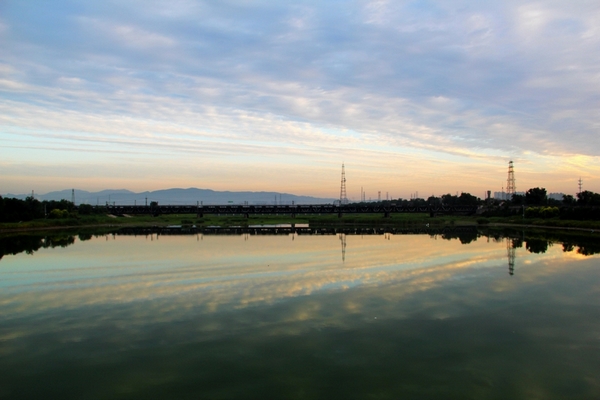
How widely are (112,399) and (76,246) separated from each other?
89.6ft

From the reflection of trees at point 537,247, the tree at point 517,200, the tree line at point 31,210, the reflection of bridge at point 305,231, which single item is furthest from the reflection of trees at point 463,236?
the tree line at point 31,210

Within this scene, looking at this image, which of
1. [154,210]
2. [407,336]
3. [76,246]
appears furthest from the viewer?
[154,210]

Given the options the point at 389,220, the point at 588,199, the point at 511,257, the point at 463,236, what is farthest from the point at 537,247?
the point at 588,199

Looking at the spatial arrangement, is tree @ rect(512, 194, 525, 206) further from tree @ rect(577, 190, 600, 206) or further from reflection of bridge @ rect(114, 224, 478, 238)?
reflection of bridge @ rect(114, 224, 478, 238)

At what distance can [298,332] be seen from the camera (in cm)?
1088

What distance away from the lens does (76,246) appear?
105ft

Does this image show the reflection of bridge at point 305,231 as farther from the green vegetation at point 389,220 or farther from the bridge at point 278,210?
the bridge at point 278,210

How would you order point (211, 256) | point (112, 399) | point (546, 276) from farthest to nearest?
point (211, 256) → point (546, 276) → point (112, 399)

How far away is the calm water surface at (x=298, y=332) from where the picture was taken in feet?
26.7

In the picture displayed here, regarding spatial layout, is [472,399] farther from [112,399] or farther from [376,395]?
[112,399]

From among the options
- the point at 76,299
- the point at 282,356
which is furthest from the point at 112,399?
the point at 76,299

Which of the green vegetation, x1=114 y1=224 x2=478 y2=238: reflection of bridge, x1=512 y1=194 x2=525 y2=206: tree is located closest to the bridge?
the green vegetation

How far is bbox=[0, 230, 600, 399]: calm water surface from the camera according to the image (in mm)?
8133

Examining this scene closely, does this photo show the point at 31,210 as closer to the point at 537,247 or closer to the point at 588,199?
the point at 537,247
